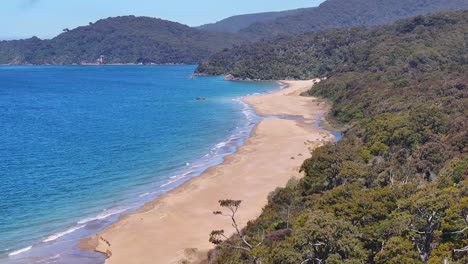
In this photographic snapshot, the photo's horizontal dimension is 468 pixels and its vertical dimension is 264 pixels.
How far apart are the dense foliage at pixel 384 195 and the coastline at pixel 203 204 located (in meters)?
3.98

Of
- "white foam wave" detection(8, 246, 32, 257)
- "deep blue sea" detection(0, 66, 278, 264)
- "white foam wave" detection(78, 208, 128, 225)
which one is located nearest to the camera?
"white foam wave" detection(8, 246, 32, 257)

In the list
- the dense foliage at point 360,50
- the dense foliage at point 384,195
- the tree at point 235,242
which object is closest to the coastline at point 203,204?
the dense foliage at point 384,195

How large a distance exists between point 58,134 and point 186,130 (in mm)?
17986

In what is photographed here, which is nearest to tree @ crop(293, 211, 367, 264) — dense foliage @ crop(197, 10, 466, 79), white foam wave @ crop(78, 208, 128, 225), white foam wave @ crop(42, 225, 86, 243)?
white foam wave @ crop(42, 225, 86, 243)

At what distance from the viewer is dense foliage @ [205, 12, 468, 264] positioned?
62.9ft

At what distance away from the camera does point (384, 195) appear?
24.3 m

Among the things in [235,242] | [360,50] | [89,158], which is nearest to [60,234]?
[235,242]

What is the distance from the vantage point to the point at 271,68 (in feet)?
611

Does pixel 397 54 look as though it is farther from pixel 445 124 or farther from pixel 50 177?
pixel 50 177

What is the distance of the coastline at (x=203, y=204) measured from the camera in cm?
3161

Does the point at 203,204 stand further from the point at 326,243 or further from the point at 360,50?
the point at 360,50

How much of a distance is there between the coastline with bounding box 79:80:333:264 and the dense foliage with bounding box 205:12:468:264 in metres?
3.98

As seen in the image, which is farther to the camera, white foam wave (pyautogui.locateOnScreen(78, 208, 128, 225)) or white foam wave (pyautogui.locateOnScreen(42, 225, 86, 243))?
white foam wave (pyautogui.locateOnScreen(78, 208, 128, 225))

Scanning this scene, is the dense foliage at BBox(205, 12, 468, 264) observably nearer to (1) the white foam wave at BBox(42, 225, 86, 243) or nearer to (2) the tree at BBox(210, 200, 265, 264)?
(2) the tree at BBox(210, 200, 265, 264)
